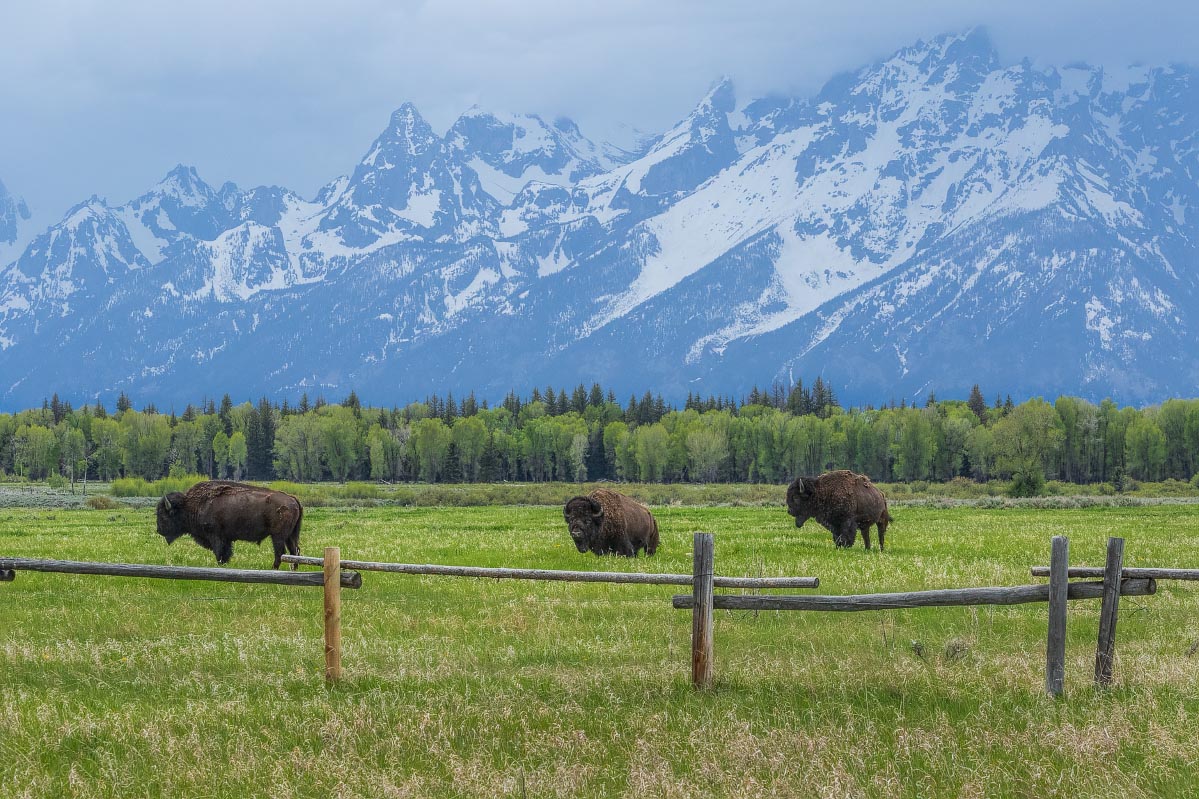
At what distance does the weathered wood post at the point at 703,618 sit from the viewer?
1357 centimetres

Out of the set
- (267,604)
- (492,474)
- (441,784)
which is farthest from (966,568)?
(492,474)

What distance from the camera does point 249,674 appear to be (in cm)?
1486

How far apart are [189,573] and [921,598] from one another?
9.31 meters

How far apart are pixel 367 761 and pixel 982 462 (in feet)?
552

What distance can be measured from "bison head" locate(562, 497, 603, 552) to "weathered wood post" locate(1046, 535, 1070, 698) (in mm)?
18562

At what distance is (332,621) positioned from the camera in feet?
47.1

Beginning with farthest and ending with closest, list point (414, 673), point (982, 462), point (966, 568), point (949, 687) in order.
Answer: point (982, 462) < point (966, 568) < point (414, 673) < point (949, 687)

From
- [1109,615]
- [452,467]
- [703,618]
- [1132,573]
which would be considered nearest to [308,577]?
[703,618]

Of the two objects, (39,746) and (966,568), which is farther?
(966,568)

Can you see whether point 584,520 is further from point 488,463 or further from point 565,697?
point 488,463

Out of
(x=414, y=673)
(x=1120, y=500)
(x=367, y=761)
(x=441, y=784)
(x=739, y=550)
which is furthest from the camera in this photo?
(x=1120, y=500)

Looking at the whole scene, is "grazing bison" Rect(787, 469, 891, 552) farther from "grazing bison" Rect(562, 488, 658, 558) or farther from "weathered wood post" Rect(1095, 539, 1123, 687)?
"weathered wood post" Rect(1095, 539, 1123, 687)

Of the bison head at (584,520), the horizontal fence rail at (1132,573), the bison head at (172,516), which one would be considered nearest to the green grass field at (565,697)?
the horizontal fence rail at (1132,573)

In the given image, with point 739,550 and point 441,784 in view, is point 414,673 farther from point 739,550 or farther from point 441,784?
point 739,550
